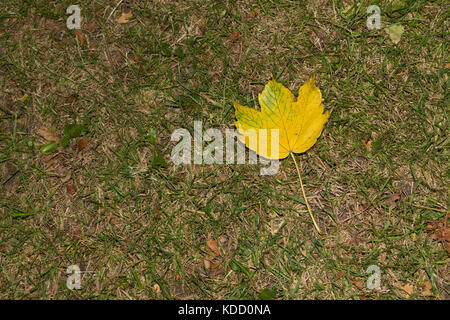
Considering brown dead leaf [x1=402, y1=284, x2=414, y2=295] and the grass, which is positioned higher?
the grass

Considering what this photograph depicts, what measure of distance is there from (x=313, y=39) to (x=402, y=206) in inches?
48.4

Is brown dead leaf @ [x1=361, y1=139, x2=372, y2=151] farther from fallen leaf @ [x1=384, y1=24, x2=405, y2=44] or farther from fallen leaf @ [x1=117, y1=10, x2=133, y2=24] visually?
fallen leaf @ [x1=117, y1=10, x2=133, y2=24]

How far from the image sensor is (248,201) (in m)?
2.33

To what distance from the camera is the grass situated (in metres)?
2.25

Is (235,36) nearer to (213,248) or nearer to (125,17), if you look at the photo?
(125,17)

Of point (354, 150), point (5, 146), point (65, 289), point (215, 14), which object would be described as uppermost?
point (215, 14)

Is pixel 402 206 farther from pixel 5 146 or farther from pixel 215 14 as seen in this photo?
pixel 5 146

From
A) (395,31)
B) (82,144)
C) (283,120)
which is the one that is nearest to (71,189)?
(82,144)

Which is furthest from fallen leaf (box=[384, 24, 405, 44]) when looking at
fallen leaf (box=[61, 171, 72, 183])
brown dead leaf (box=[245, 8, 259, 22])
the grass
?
fallen leaf (box=[61, 171, 72, 183])

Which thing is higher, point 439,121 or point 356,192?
point 439,121

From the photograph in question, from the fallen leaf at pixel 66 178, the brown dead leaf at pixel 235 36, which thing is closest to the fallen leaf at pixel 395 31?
the brown dead leaf at pixel 235 36

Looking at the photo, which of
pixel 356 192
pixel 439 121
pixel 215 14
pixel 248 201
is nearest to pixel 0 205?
pixel 248 201

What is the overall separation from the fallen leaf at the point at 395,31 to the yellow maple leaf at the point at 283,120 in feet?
2.57

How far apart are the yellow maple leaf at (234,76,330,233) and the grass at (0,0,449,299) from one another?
21 centimetres
